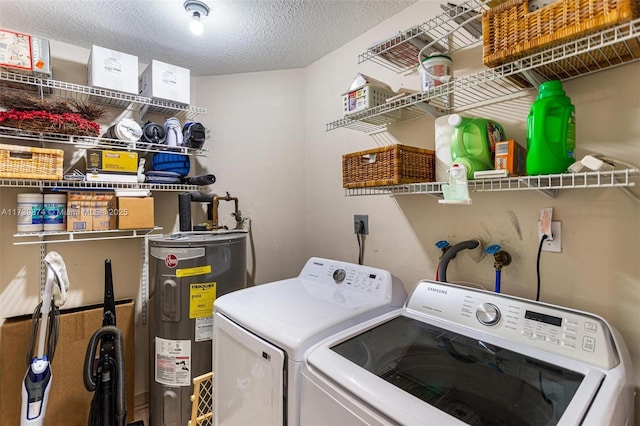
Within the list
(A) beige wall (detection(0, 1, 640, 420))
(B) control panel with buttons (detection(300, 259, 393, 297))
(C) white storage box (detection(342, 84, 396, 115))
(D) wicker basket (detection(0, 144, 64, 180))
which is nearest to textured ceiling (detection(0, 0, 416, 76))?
(A) beige wall (detection(0, 1, 640, 420))

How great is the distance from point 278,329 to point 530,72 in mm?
1247

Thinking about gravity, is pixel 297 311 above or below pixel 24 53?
below

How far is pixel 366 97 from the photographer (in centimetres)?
150

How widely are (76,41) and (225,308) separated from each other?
191cm

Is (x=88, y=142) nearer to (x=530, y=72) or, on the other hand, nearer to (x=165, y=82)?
(x=165, y=82)

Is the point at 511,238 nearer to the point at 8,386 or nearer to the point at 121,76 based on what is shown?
the point at 121,76

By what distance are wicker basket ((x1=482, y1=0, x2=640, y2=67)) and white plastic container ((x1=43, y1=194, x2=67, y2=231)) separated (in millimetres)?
2147

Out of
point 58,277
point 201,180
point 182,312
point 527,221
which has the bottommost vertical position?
point 182,312

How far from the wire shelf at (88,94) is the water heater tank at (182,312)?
0.88 metres

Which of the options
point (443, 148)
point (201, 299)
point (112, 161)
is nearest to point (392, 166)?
point (443, 148)

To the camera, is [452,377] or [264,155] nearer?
[452,377]

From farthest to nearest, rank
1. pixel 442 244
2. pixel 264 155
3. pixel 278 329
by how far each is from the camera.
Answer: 1. pixel 264 155
2. pixel 442 244
3. pixel 278 329

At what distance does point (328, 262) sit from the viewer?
5.63ft

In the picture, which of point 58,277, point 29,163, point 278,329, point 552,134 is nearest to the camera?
point 552,134
